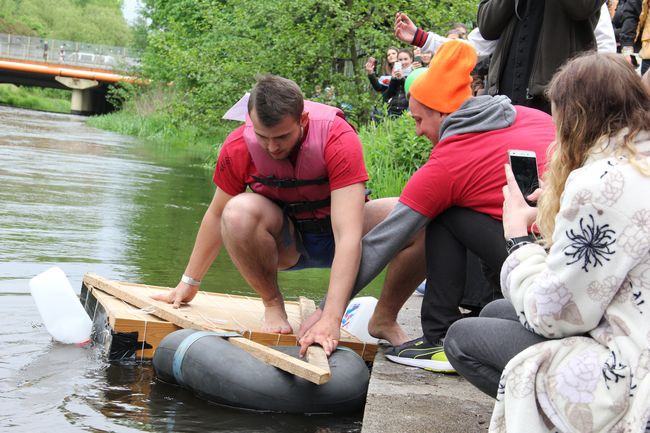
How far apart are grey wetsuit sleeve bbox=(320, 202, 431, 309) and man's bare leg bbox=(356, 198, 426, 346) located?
131 millimetres

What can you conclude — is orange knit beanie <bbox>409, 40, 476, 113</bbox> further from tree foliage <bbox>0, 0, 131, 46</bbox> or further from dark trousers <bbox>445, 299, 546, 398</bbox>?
tree foliage <bbox>0, 0, 131, 46</bbox>

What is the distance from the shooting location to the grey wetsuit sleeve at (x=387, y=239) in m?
3.94

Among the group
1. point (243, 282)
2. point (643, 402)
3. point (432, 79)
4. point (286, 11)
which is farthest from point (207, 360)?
point (286, 11)

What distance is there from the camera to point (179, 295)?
15.7 feet

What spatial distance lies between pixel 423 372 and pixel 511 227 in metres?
1.24

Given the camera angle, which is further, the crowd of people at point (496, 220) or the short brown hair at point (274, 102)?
the short brown hair at point (274, 102)

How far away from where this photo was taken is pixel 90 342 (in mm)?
4750

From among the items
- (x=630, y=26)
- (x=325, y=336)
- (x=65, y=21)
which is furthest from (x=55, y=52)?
(x=325, y=336)

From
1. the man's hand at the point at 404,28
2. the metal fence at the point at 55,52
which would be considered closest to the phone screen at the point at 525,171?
the man's hand at the point at 404,28

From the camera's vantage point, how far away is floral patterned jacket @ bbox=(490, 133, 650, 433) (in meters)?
2.37

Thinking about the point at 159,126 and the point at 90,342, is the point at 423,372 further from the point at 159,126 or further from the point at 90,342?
the point at 159,126

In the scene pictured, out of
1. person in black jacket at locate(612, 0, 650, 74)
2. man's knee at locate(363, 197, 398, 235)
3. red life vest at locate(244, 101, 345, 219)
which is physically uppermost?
person in black jacket at locate(612, 0, 650, 74)

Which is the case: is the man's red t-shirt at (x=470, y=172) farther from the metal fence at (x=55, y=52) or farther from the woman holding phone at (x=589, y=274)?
the metal fence at (x=55, y=52)

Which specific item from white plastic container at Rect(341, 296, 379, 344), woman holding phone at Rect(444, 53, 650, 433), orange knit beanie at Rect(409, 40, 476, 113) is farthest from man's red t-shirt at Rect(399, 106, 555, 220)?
woman holding phone at Rect(444, 53, 650, 433)
